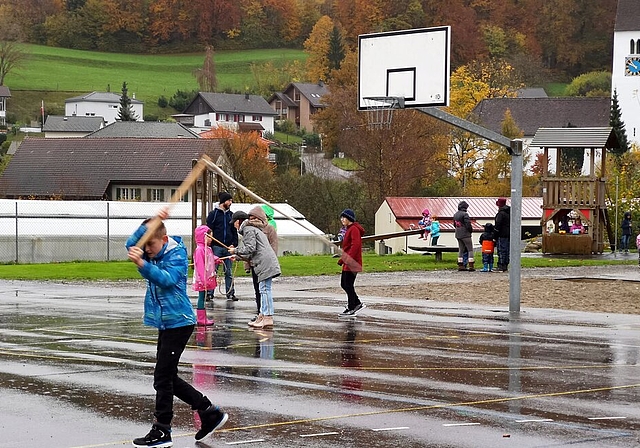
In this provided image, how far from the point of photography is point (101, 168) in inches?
3398

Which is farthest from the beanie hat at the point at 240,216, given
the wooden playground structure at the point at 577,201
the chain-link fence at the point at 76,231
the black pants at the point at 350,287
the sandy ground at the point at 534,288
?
the wooden playground structure at the point at 577,201

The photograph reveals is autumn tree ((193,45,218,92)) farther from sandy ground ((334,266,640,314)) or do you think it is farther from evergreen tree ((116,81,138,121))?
sandy ground ((334,266,640,314))

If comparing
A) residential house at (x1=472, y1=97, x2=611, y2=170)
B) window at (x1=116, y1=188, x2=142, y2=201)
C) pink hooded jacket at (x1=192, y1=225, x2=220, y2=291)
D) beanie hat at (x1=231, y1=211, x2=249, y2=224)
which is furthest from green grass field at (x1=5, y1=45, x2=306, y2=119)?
beanie hat at (x1=231, y1=211, x2=249, y2=224)

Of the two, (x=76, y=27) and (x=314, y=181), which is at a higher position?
(x=76, y=27)

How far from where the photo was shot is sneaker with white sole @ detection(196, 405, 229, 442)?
9.41 m

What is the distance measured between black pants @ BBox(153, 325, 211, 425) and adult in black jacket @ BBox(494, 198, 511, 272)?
2266 centimetres

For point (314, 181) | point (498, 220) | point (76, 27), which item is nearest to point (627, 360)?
point (498, 220)

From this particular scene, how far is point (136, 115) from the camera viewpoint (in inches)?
5600

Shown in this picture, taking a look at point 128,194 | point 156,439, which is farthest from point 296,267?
point 128,194

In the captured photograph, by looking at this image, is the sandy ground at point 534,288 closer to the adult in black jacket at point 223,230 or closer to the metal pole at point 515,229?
the metal pole at point 515,229

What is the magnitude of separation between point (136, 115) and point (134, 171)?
57.2m

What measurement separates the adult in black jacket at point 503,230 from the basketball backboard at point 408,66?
22.8ft

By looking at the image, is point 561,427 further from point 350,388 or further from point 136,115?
point 136,115

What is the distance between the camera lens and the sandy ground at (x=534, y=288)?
76.3ft
